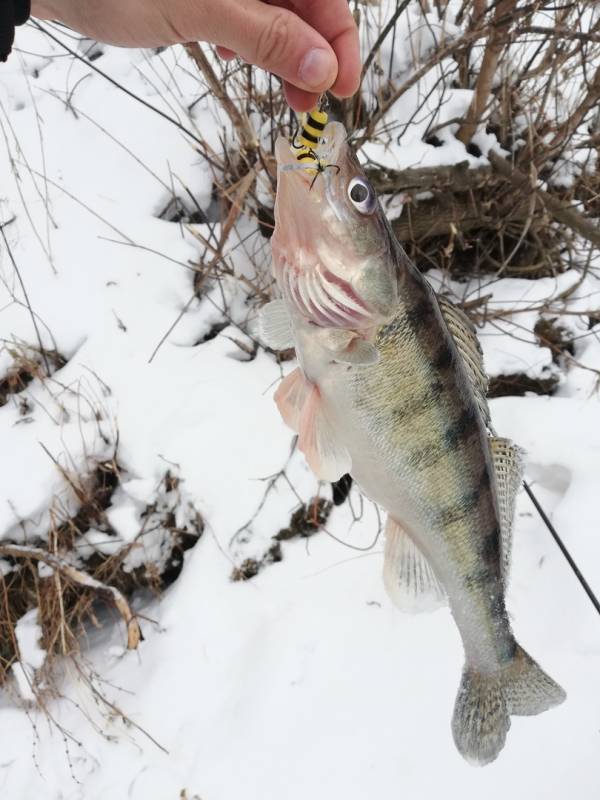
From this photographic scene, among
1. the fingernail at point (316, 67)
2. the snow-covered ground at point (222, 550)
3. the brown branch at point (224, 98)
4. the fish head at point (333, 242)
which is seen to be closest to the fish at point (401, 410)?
the fish head at point (333, 242)

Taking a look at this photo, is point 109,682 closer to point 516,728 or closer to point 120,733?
point 120,733

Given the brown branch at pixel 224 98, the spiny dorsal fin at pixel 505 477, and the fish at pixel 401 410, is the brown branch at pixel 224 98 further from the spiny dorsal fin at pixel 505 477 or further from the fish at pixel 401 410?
the spiny dorsal fin at pixel 505 477

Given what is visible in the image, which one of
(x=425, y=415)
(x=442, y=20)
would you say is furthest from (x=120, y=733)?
(x=442, y=20)

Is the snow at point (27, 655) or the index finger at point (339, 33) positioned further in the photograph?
the snow at point (27, 655)

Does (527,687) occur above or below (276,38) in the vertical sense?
below

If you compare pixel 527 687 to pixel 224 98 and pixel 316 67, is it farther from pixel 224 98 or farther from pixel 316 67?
pixel 224 98

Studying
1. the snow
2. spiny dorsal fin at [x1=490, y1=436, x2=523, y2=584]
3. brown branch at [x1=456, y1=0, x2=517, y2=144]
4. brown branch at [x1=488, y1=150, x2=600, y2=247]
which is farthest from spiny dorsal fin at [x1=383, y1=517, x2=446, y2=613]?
brown branch at [x1=456, y1=0, x2=517, y2=144]

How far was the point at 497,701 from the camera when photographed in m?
1.49

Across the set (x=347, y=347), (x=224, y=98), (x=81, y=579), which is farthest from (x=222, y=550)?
(x=224, y=98)

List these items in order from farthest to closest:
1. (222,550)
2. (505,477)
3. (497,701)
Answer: (222,550) → (497,701) → (505,477)

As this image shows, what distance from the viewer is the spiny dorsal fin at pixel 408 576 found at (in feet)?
4.74

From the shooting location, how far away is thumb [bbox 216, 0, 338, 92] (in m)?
Answer: 1.09

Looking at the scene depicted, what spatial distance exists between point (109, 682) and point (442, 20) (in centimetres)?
313

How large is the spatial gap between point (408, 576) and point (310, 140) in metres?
1.00
